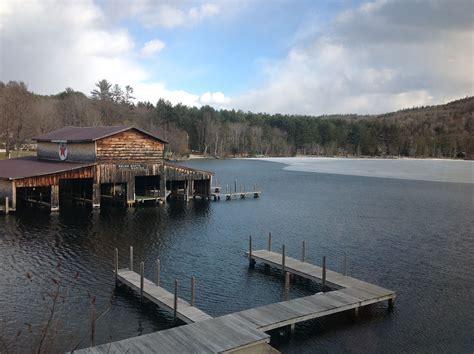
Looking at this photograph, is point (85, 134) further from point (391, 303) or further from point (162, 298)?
point (391, 303)

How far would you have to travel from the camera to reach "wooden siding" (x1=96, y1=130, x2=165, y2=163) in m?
37.6

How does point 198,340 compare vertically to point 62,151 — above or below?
below

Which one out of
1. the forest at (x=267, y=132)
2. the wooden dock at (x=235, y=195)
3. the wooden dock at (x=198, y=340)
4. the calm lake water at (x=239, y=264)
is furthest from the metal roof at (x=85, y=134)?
the forest at (x=267, y=132)

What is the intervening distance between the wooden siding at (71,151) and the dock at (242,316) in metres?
20.2

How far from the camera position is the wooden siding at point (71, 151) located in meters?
37.8

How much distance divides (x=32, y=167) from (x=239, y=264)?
23531 mm

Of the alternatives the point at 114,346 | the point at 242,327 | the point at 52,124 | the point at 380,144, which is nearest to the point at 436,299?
the point at 242,327

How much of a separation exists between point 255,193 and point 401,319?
33438mm

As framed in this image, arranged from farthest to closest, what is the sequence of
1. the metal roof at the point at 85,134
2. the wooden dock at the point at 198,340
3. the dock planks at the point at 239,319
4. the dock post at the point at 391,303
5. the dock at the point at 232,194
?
the dock at the point at 232,194
the metal roof at the point at 85,134
the dock post at the point at 391,303
the dock planks at the point at 239,319
the wooden dock at the point at 198,340

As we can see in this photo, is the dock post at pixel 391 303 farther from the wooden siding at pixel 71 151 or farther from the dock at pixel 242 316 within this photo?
the wooden siding at pixel 71 151

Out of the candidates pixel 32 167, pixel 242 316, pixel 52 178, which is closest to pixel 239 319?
pixel 242 316

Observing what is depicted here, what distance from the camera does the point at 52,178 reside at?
34.9m

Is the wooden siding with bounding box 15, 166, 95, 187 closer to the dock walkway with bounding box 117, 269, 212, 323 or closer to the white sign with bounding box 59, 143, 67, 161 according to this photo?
the white sign with bounding box 59, 143, 67, 161

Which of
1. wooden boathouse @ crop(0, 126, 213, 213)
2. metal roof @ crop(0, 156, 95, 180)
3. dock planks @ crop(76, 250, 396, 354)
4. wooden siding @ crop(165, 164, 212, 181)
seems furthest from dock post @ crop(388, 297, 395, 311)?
wooden siding @ crop(165, 164, 212, 181)
